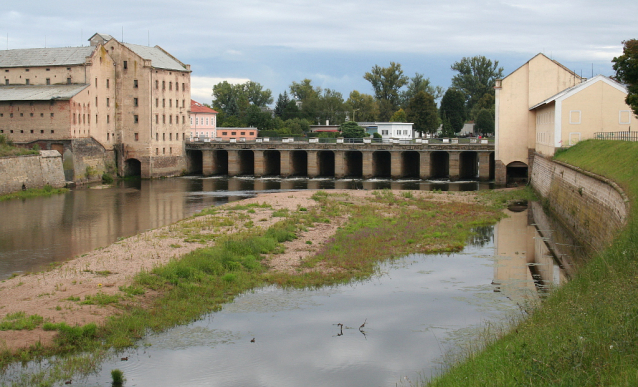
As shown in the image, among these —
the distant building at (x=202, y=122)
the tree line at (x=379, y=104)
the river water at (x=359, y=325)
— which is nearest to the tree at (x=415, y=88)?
the tree line at (x=379, y=104)

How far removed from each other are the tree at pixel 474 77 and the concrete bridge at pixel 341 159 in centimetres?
7656

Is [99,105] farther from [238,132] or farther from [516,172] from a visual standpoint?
[238,132]

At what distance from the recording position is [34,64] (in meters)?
69.4

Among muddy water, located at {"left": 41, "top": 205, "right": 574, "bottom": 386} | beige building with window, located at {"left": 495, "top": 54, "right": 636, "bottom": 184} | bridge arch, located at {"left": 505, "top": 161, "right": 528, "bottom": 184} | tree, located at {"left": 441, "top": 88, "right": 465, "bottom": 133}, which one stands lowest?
muddy water, located at {"left": 41, "top": 205, "right": 574, "bottom": 386}

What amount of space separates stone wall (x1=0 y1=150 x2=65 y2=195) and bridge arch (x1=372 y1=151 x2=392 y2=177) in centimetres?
3297

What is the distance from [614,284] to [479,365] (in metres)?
Answer: 3.91

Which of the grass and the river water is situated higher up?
the grass

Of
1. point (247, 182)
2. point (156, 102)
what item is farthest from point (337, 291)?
point (156, 102)

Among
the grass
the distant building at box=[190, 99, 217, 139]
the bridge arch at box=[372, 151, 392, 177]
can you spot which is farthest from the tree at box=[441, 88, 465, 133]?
the grass

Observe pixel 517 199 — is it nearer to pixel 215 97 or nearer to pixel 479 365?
pixel 479 365

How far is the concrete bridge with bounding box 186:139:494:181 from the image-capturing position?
70062 mm

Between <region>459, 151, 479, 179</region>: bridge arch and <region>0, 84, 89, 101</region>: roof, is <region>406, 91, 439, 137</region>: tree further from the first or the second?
<region>0, 84, 89, 101</region>: roof

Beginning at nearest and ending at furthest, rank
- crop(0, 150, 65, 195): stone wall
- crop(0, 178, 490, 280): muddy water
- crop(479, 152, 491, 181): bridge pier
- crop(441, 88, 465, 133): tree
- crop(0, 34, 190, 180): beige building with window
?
crop(0, 178, 490, 280): muddy water, crop(0, 150, 65, 195): stone wall, crop(0, 34, 190, 180): beige building with window, crop(479, 152, 491, 181): bridge pier, crop(441, 88, 465, 133): tree

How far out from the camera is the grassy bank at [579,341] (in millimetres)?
10516
